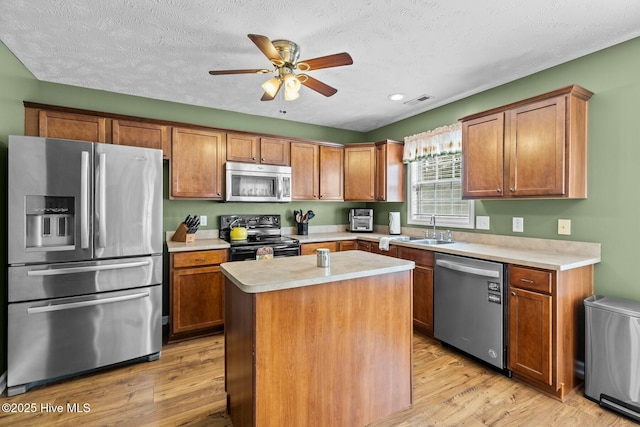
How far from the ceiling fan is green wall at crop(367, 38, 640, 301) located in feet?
6.50

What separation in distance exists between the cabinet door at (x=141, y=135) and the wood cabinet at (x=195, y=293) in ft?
3.76

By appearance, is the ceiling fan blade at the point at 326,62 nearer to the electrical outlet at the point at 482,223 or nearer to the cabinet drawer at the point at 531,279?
the cabinet drawer at the point at 531,279

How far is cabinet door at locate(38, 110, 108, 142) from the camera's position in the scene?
2.76 m

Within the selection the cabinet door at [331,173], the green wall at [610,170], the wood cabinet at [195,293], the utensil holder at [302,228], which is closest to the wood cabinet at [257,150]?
the cabinet door at [331,173]

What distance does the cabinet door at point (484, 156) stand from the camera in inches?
106

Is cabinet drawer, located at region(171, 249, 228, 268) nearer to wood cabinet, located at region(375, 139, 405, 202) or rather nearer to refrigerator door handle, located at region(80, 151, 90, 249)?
refrigerator door handle, located at region(80, 151, 90, 249)

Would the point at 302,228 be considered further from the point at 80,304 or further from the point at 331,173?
the point at 80,304

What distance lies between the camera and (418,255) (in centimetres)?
312

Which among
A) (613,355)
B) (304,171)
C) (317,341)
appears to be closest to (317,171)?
(304,171)

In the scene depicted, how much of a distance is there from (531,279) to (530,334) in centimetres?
40

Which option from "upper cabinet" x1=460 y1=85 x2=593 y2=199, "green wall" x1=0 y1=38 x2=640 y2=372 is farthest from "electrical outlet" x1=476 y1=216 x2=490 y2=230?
"upper cabinet" x1=460 y1=85 x2=593 y2=199

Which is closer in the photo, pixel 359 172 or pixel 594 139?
pixel 594 139

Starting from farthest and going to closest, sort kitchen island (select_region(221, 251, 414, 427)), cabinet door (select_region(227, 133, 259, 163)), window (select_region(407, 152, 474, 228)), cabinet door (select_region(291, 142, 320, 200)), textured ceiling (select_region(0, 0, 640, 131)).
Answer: cabinet door (select_region(291, 142, 320, 200)) → cabinet door (select_region(227, 133, 259, 163)) → window (select_region(407, 152, 474, 228)) → textured ceiling (select_region(0, 0, 640, 131)) → kitchen island (select_region(221, 251, 414, 427))

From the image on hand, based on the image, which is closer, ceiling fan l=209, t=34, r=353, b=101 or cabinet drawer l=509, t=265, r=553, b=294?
ceiling fan l=209, t=34, r=353, b=101
